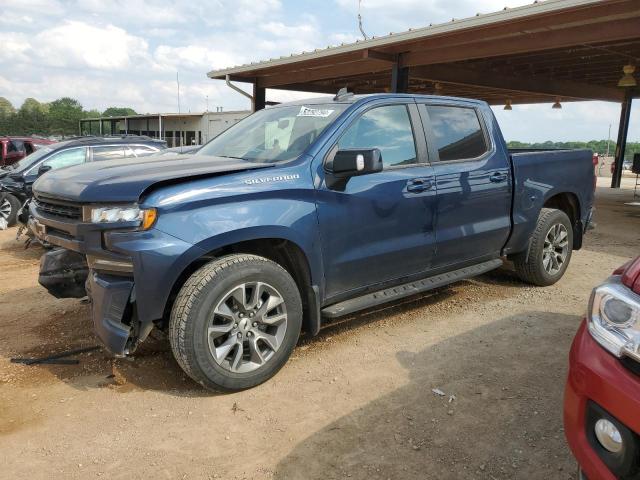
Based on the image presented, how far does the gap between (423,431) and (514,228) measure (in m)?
2.78

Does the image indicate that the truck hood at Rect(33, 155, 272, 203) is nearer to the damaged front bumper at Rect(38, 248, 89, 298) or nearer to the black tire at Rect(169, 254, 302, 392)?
the damaged front bumper at Rect(38, 248, 89, 298)

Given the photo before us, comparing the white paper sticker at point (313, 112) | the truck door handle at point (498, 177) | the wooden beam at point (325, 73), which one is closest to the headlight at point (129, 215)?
the white paper sticker at point (313, 112)

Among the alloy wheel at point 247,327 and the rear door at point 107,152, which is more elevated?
the rear door at point 107,152

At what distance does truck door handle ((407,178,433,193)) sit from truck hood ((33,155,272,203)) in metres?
1.21

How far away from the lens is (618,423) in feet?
5.56

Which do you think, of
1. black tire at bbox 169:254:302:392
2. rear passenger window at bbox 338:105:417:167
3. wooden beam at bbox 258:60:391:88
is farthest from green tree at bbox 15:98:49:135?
black tire at bbox 169:254:302:392

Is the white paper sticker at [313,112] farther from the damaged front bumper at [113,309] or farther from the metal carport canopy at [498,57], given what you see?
the metal carport canopy at [498,57]

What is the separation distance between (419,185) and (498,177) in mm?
1111

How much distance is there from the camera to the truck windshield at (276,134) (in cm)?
373

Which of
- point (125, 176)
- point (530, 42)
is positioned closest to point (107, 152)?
point (125, 176)

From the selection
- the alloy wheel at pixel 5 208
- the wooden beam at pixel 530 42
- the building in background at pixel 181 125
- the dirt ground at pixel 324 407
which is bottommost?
the dirt ground at pixel 324 407

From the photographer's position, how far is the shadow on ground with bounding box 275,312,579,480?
99.3 inches

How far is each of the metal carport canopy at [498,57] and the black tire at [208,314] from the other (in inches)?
270

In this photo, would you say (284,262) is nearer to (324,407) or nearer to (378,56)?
(324,407)
